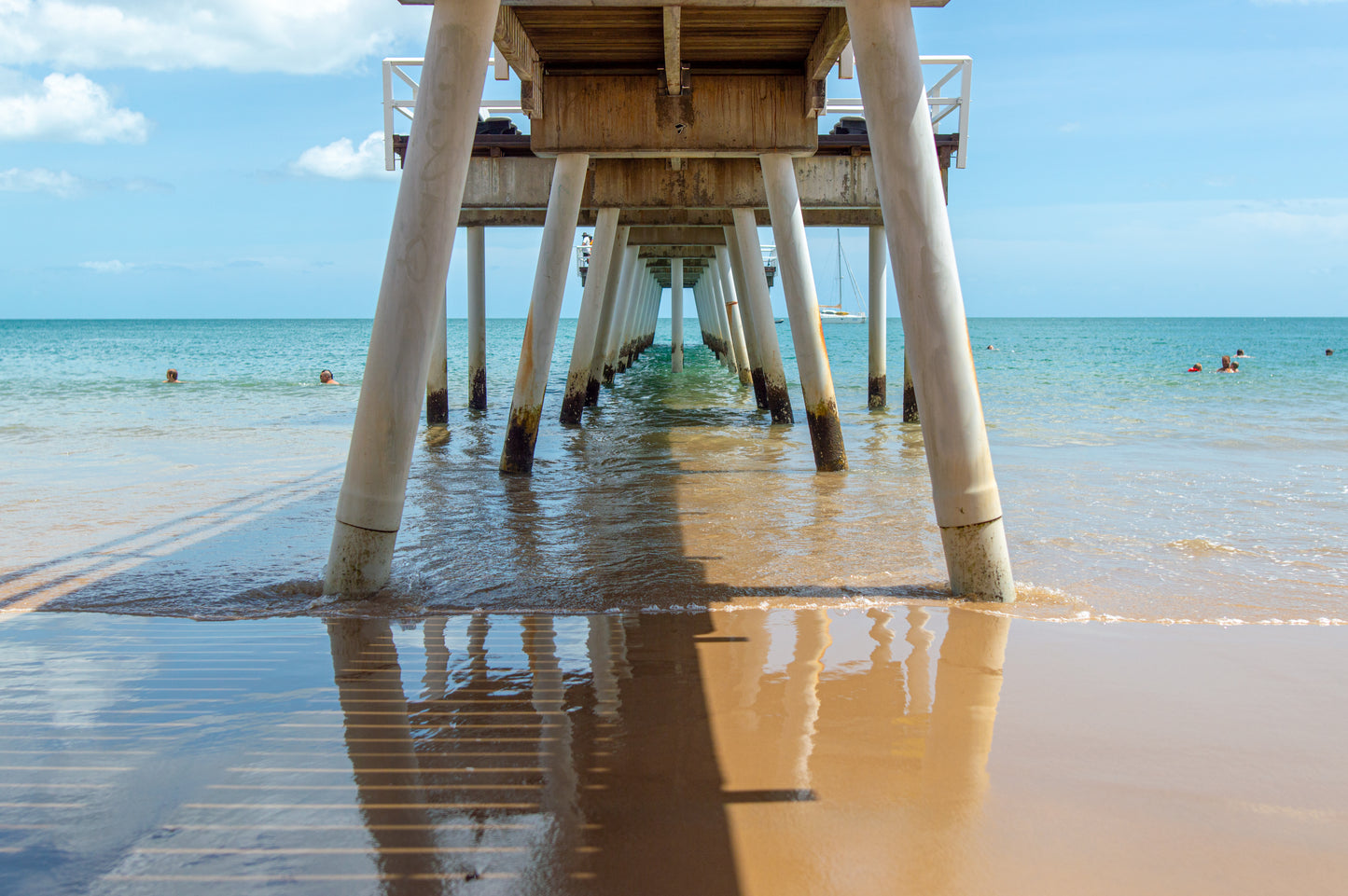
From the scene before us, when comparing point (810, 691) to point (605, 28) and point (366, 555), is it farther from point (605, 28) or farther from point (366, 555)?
point (605, 28)

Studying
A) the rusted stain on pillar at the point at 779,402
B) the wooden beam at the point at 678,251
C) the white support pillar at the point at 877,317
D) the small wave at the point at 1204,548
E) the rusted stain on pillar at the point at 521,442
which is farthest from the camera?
the wooden beam at the point at 678,251

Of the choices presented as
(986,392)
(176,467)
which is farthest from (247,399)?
(986,392)

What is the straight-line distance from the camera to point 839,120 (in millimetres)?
14438

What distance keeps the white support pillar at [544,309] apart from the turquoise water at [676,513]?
1.53ft

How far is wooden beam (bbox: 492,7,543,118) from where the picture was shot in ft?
26.3

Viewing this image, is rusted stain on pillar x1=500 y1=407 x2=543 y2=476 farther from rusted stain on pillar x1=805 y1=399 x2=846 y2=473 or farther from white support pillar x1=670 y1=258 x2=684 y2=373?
white support pillar x1=670 y1=258 x2=684 y2=373

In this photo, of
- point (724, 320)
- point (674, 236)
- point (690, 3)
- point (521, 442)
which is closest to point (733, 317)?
point (724, 320)

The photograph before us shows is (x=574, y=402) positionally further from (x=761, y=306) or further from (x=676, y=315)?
(x=676, y=315)

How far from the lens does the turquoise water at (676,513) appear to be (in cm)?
576

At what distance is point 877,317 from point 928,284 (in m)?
13.1

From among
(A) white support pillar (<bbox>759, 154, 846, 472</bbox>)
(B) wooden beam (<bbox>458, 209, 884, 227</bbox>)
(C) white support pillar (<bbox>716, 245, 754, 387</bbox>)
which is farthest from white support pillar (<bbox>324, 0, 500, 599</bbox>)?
(C) white support pillar (<bbox>716, 245, 754, 387</bbox>)

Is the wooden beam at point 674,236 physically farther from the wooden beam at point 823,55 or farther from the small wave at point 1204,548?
the small wave at point 1204,548

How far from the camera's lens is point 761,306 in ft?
43.8

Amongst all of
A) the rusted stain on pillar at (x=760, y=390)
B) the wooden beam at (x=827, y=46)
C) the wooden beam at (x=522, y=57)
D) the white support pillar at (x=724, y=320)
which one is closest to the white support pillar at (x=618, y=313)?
the white support pillar at (x=724, y=320)
